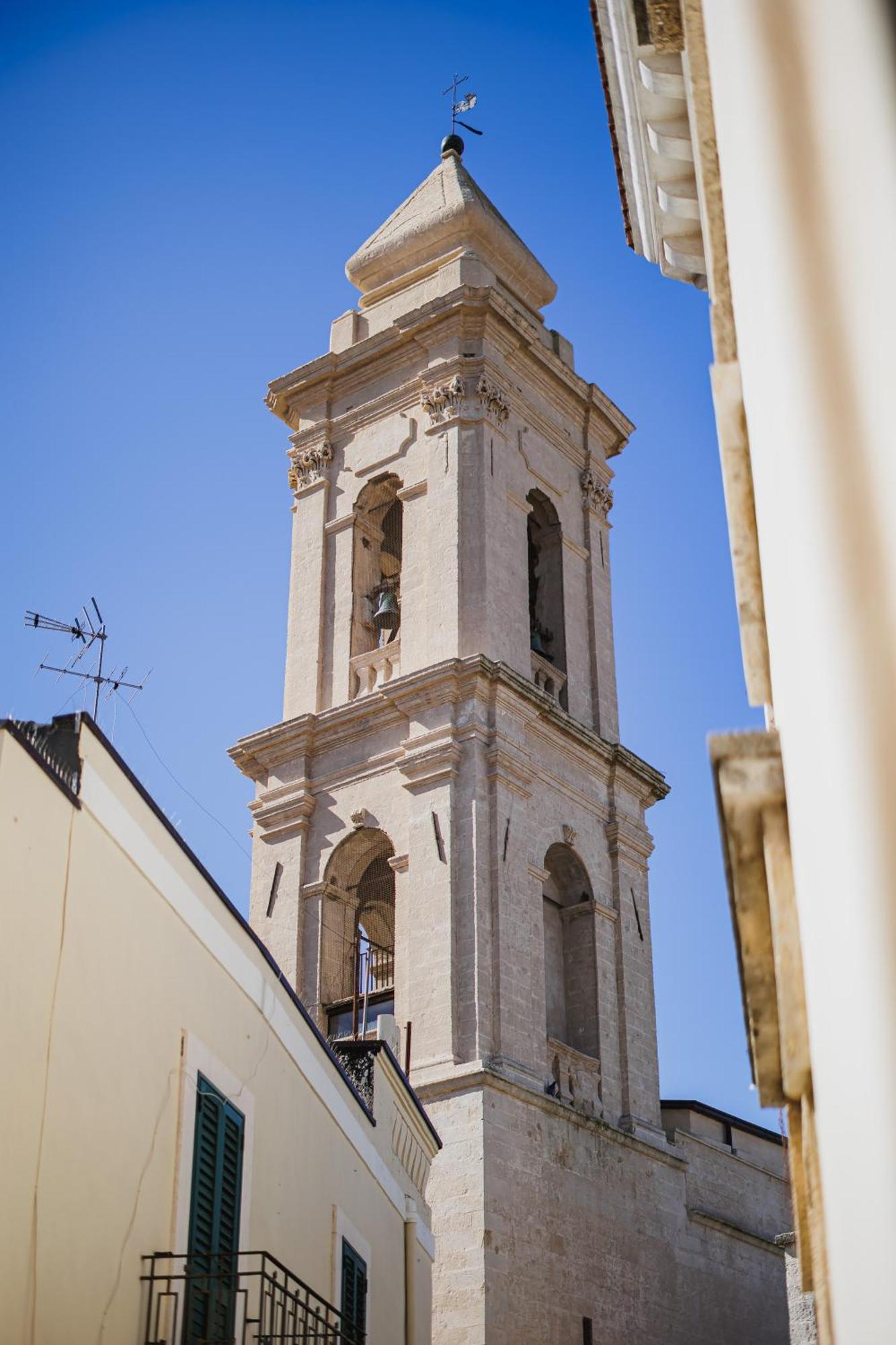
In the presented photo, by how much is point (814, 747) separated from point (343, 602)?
2181cm

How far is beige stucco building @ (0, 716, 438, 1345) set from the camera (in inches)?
273

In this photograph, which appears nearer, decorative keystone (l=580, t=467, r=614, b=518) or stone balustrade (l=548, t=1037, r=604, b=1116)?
stone balustrade (l=548, t=1037, r=604, b=1116)

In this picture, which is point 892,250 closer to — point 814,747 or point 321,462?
point 814,747

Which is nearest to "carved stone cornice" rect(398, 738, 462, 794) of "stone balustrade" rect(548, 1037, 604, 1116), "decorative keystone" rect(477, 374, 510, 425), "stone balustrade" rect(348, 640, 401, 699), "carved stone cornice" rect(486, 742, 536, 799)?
"carved stone cornice" rect(486, 742, 536, 799)

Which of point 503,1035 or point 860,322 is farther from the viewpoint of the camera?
point 503,1035

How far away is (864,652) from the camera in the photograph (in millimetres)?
1381

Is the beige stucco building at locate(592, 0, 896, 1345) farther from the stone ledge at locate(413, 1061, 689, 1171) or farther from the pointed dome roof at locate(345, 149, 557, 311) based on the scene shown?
the pointed dome roof at locate(345, 149, 557, 311)

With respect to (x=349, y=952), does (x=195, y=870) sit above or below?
below

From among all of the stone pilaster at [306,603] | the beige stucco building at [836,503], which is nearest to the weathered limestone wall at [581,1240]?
the stone pilaster at [306,603]

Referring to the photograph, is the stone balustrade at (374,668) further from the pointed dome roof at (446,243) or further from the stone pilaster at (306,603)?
the pointed dome roof at (446,243)

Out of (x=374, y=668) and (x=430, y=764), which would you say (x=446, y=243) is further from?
(x=430, y=764)

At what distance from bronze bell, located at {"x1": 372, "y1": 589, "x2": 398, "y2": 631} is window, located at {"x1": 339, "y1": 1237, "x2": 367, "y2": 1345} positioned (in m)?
12.0

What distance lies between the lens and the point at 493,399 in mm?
23125

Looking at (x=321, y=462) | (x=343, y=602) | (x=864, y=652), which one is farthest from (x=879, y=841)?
(x=321, y=462)
